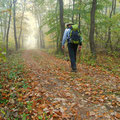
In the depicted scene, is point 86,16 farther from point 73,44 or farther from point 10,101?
point 10,101

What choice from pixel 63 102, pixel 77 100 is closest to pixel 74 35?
pixel 77 100

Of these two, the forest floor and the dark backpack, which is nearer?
the forest floor

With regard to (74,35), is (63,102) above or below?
below

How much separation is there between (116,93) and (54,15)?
12.8 meters

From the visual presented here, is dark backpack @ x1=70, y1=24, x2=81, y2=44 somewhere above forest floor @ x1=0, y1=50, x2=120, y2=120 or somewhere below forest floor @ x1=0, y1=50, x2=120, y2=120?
above

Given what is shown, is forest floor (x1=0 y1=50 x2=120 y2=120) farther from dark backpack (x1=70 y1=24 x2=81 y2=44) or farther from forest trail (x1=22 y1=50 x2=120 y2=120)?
dark backpack (x1=70 y1=24 x2=81 y2=44)

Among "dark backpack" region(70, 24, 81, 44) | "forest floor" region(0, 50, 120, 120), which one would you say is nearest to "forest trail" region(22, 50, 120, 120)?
"forest floor" region(0, 50, 120, 120)

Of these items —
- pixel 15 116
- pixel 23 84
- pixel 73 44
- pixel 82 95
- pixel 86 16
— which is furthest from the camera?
pixel 86 16

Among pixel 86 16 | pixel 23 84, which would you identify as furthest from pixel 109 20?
pixel 23 84

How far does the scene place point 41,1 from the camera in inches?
460

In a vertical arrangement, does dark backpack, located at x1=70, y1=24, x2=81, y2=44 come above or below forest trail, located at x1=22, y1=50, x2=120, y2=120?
above

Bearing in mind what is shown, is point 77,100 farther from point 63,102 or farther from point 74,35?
point 74,35

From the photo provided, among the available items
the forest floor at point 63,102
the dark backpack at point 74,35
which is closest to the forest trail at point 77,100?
the forest floor at point 63,102

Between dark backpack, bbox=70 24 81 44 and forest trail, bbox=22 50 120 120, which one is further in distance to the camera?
dark backpack, bbox=70 24 81 44
